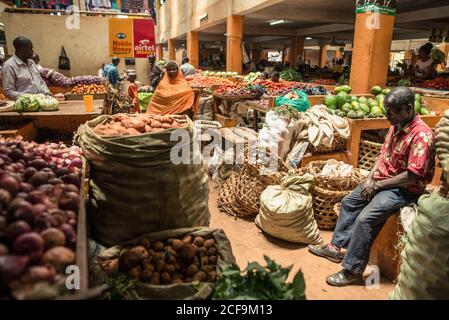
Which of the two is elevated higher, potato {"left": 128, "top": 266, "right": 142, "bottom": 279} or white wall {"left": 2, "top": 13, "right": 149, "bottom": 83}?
white wall {"left": 2, "top": 13, "right": 149, "bottom": 83}

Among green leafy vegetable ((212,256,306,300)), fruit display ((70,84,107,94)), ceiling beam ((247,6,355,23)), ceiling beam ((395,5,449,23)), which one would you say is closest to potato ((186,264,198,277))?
green leafy vegetable ((212,256,306,300))

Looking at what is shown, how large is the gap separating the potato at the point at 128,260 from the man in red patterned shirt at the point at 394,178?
1.83m

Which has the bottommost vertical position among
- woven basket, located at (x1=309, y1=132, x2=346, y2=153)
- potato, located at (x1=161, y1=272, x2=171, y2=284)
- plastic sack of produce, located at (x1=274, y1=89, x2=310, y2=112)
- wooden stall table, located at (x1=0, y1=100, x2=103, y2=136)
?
potato, located at (x1=161, y1=272, x2=171, y2=284)

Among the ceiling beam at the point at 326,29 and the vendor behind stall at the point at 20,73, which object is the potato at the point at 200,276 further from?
the ceiling beam at the point at 326,29

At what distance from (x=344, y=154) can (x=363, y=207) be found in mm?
1652

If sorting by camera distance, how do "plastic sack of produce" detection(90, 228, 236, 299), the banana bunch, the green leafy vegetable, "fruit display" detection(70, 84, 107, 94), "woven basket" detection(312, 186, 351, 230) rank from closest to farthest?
the green leafy vegetable < "plastic sack of produce" detection(90, 228, 236, 299) < the banana bunch < "woven basket" detection(312, 186, 351, 230) < "fruit display" detection(70, 84, 107, 94)

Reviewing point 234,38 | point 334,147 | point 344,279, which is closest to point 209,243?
point 344,279

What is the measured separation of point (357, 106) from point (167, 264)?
4.11m

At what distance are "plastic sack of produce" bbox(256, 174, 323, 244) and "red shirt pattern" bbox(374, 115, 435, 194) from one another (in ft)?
2.58

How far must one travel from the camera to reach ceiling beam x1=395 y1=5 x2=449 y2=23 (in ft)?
34.5

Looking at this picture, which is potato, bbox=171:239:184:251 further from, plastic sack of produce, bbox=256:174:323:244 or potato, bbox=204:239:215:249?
plastic sack of produce, bbox=256:174:323:244

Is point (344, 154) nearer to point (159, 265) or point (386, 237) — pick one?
point (386, 237)
